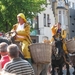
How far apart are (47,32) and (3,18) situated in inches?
738

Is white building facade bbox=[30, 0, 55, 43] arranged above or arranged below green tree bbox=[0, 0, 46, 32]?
below

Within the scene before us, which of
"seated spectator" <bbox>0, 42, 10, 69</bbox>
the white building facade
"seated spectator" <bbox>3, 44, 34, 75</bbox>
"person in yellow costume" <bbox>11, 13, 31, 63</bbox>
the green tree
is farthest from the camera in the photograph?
the white building facade

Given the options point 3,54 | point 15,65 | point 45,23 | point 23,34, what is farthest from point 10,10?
point 45,23

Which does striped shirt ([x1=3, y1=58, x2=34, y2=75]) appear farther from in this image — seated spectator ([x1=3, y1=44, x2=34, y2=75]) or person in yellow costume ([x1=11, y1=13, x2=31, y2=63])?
person in yellow costume ([x1=11, y1=13, x2=31, y2=63])

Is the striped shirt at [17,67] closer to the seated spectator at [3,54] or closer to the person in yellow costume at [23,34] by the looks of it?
the seated spectator at [3,54]

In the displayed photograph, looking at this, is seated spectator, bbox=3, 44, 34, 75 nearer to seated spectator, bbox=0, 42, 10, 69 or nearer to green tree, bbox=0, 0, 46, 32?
seated spectator, bbox=0, 42, 10, 69

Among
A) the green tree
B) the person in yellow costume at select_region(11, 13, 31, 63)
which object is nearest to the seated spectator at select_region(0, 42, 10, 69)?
the person in yellow costume at select_region(11, 13, 31, 63)

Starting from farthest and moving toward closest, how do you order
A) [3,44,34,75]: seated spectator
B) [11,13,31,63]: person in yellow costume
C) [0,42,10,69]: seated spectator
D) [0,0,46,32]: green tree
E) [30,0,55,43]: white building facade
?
[30,0,55,43]: white building facade → [0,0,46,32]: green tree → [11,13,31,63]: person in yellow costume → [0,42,10,69]: seated spectator → [3,44,34,75]: seated spectator

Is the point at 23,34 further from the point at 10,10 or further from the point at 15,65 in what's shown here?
the point at 10,10

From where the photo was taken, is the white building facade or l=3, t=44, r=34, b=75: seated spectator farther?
the white building facade

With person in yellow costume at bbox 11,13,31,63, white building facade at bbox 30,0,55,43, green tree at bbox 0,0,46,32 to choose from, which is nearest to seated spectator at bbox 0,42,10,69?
person in yellow costume at bbox 11,13,31,63

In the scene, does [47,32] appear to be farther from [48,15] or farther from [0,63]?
[0,63]

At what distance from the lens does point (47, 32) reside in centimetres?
3912

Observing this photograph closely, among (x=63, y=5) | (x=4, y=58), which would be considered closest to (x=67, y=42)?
(x=4, y=58)
